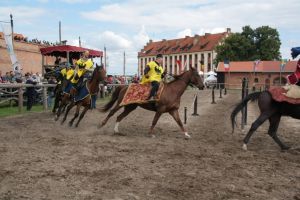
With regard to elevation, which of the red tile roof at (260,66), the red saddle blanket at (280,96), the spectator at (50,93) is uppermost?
the red tile roof at (260,66)

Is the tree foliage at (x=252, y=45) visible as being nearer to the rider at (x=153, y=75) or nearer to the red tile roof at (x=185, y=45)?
the red tile roof at (x=185, y=45)

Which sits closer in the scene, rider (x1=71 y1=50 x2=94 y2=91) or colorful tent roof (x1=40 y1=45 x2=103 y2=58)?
rider (x1=71 y1=50 x2=94 y2=91)

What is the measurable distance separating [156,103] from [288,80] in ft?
11.2

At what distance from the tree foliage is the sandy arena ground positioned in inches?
2567

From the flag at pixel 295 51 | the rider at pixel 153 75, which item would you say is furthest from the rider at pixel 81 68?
the flag at pixel 295 51

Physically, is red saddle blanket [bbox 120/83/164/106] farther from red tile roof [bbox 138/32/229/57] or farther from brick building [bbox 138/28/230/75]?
red tile roof [bbox 138/32/229/57]

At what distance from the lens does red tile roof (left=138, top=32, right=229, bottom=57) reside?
102275 mm

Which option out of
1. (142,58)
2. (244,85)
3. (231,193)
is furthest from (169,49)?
(231,193)

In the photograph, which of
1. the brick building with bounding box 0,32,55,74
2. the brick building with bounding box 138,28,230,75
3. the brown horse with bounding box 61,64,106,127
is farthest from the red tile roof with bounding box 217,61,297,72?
the brown horse with bounding box 61,64,106,127

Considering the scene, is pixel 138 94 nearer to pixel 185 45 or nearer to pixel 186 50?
pixel 186 50

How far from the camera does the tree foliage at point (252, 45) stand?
244ft

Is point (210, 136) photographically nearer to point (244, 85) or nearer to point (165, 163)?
point (244, 85)

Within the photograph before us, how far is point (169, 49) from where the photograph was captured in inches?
4619

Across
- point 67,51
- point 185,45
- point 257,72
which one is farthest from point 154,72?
point 185,45
